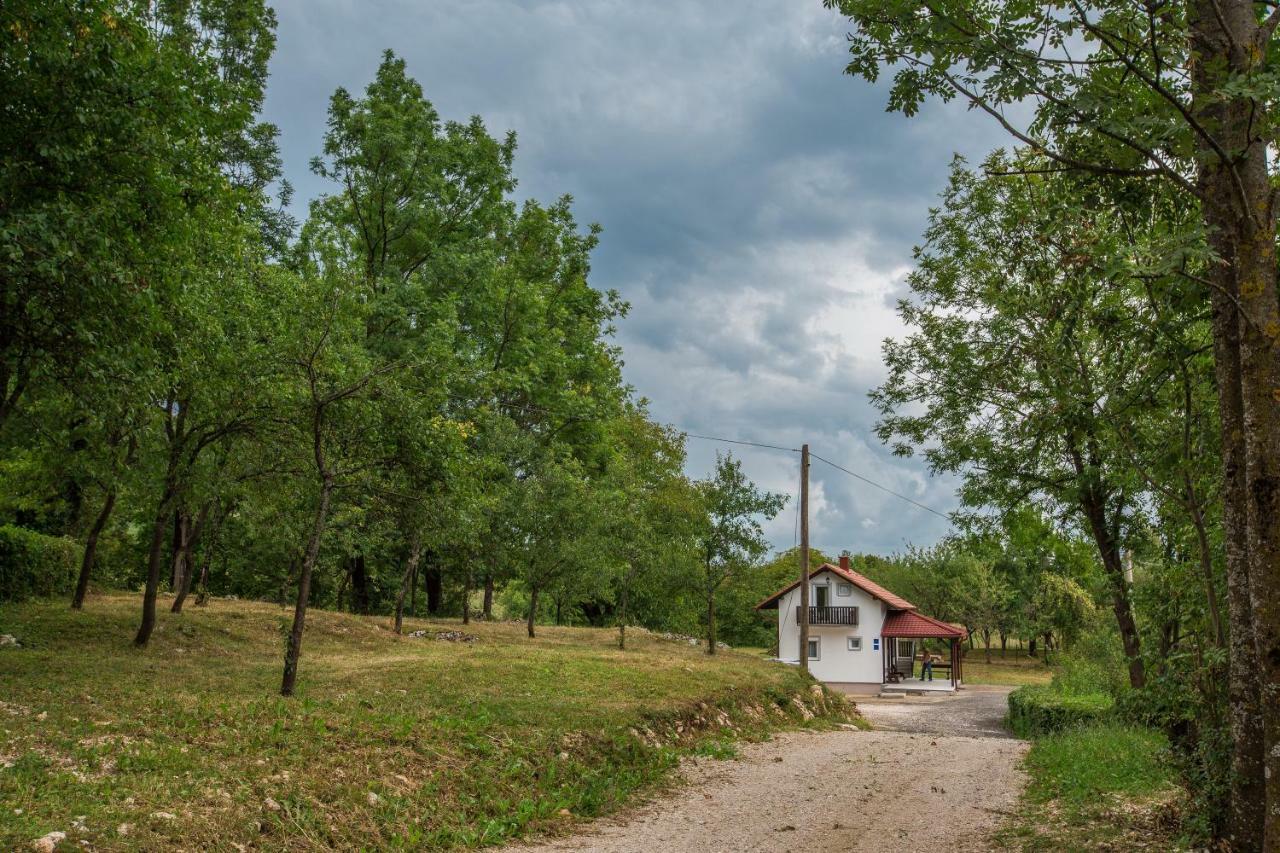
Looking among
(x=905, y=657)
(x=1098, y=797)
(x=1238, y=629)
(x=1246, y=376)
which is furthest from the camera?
(x=905, y=657)

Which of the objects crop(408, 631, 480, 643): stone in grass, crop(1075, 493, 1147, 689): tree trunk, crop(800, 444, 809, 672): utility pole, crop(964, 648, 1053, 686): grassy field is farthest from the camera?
crop(964, 648, 1053, 686): grassy field

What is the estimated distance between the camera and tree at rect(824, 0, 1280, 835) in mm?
4551

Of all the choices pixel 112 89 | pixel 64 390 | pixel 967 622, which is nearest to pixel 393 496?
pixel 64 390

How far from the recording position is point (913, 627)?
47.9 m

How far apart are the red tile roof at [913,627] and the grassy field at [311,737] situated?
32210 millimetres

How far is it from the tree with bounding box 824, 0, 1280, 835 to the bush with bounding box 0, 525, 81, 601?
2006cm

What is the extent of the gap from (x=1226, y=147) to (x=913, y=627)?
46500 mm

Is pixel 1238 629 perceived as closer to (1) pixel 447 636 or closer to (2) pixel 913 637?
(1) pixel 447 636

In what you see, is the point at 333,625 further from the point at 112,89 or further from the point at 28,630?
the point at 112,89

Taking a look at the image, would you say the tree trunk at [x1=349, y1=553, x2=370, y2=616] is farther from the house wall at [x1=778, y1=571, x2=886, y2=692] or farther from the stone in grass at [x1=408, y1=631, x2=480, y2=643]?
the house wall at [x1=778, y1=571, x2=886, y2=692]

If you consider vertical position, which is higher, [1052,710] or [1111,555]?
[1111,555]

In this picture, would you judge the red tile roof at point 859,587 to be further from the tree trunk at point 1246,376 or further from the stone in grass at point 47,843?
the stone in grass at point 47,843

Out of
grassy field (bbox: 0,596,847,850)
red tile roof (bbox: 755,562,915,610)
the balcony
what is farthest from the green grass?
red tile roof (bbox: 755,562,915,610)

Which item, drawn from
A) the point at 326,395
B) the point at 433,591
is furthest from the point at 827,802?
the point at 433,591
